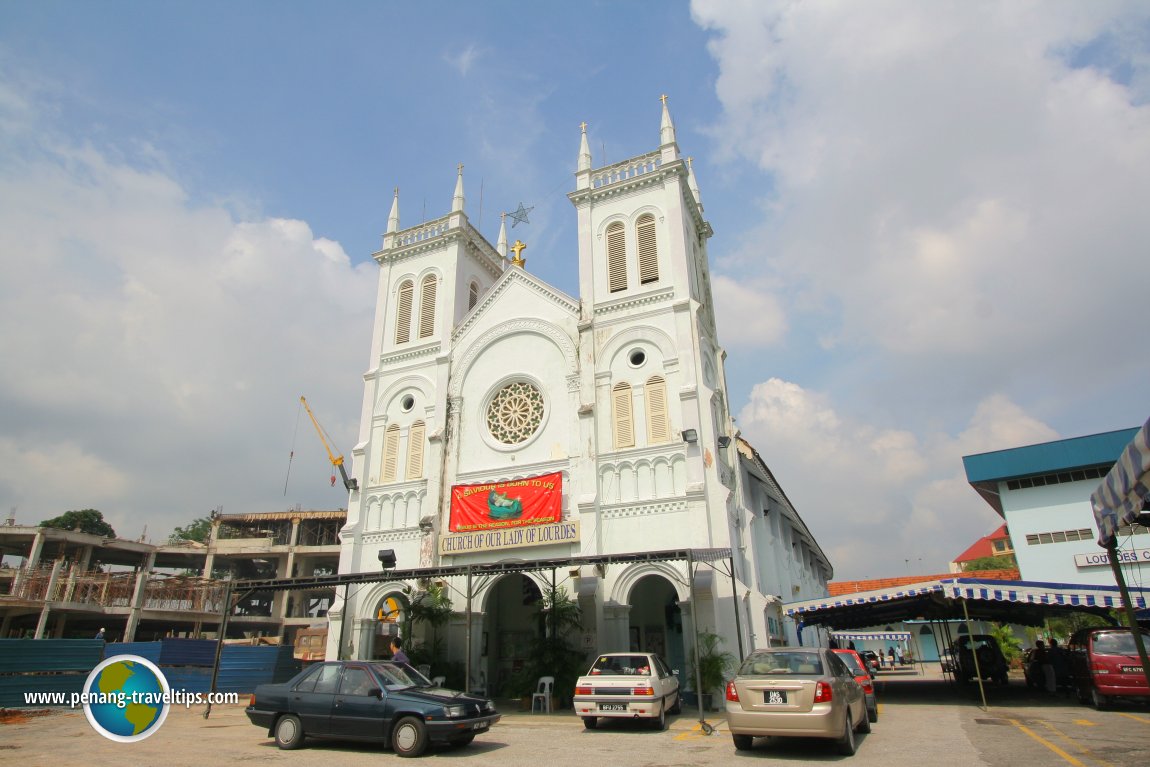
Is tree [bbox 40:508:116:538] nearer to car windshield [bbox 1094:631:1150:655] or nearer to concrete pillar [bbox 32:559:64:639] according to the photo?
concrete pillar [bbox 32:559:64:639]

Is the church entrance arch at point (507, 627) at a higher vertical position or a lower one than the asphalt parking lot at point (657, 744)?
higher

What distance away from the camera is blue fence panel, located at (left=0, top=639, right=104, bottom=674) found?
17.6m

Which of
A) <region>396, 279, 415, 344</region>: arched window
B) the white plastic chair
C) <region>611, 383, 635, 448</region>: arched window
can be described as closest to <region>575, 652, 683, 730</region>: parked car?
the white plastic chair

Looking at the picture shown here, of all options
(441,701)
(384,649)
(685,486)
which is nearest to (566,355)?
(685,486)

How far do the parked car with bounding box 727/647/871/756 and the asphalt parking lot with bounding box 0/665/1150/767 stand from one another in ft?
1.53

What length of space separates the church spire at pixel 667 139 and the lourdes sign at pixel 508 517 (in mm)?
13521

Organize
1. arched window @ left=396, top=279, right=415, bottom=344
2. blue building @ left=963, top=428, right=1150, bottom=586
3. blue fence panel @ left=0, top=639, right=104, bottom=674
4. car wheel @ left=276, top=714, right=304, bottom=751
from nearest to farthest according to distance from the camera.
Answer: car wheel @ left=276, top=714, right=304, bottom=751 → blue fence panel @ left=0, top=639, right=104, bottom=674 → arched window @ left=396, top=279, right=415, bottom=344 → blue building @ left=963, top=428, right=1150, bottom=586

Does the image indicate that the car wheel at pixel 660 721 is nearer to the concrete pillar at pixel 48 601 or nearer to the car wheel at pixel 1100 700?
the car wheel at pixel 1100 700

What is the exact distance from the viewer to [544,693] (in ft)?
61.8

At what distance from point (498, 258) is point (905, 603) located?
23.1m

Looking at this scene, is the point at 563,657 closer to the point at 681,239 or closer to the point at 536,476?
the point at 536,476

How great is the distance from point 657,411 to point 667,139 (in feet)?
38.1

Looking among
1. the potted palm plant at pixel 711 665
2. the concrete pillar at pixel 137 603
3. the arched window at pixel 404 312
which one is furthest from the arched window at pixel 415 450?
the concrete pillar at pixel 137 603

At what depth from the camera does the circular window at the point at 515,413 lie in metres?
25.5
